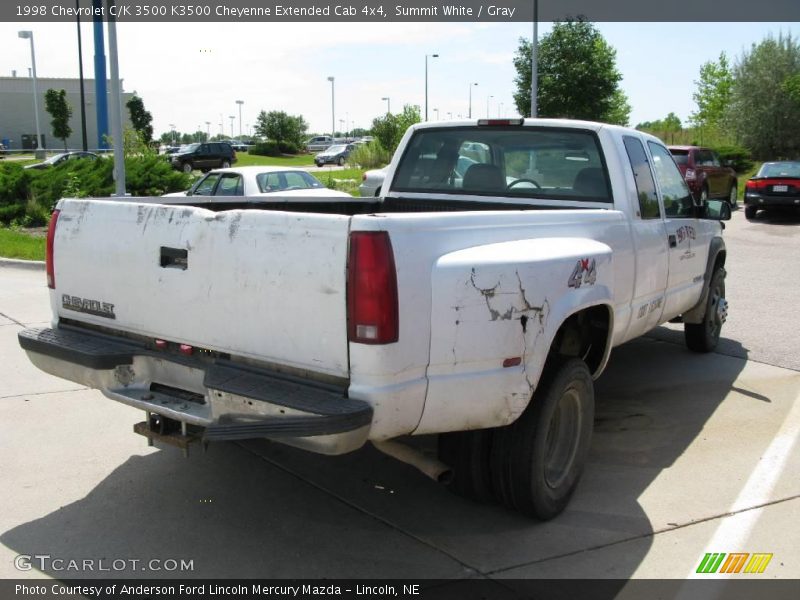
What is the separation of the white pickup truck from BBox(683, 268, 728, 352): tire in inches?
95.6

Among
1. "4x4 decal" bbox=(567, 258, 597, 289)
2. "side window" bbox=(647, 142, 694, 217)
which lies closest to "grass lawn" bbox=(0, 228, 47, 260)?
"side window" bbox=(647, 142, 694, 217)

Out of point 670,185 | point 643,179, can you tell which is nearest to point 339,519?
point 643,179

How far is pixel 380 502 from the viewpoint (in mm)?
4391

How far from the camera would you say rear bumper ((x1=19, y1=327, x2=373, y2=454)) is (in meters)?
3.21

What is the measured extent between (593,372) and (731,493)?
1.00 meters

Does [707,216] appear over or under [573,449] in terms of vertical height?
over

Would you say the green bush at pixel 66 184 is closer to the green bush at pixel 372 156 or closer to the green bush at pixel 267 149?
the green bush at pixel 372 156

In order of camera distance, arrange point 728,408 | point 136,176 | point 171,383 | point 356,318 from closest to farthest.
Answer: point 356,318
point 171,383
point 728,408
point 136,176

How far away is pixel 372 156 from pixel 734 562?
127 feet

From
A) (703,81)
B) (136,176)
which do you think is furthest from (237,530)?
(703,81)

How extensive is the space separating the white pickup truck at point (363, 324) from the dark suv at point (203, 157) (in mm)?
41460

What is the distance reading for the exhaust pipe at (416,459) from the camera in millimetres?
3791

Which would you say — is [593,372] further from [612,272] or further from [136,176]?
[136,176]

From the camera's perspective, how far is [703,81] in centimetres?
5194
